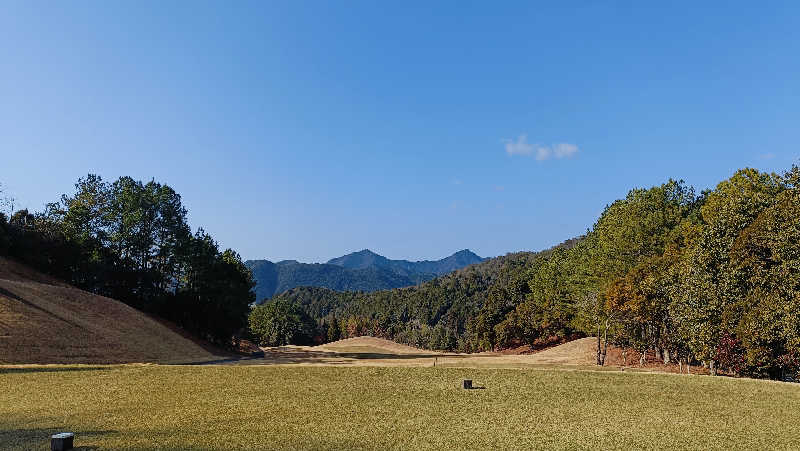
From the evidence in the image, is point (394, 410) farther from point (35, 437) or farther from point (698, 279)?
point (698, 279)

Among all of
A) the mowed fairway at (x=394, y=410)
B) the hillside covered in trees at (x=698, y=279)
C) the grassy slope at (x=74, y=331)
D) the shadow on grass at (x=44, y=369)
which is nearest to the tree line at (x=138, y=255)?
the grassy slope at (x=74, y=331)

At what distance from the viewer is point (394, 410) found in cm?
1566

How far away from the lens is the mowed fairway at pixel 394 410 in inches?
474

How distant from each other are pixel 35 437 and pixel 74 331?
91.6ft

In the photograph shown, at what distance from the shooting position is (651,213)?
45.1m

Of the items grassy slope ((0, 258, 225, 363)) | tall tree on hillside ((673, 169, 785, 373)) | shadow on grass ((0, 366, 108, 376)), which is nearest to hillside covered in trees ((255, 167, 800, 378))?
tall tree on hillside ((673, 169, 785, 373))

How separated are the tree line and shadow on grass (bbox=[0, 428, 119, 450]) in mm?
41716

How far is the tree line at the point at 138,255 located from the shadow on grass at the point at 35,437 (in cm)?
4172

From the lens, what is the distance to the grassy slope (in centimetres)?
3166

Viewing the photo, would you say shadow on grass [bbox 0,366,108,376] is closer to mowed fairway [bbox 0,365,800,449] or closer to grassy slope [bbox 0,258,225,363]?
mowed fairway [bbox 0,365,800,449]

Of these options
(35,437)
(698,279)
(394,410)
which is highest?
(698,279)

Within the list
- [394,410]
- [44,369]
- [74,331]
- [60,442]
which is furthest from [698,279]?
[74,331]

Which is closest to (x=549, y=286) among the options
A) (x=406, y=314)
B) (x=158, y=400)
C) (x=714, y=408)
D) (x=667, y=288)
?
(x=667, y=288)

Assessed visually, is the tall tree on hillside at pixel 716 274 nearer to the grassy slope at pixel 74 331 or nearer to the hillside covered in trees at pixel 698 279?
the hillside covered in trees at pixel 698 279
